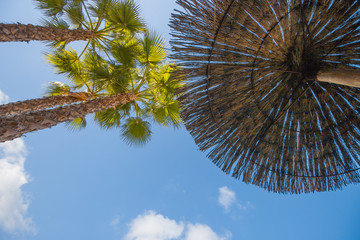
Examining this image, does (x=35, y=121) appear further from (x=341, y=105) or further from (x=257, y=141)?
(x=341, y=105)

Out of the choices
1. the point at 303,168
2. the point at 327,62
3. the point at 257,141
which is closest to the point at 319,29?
the point at 327,62

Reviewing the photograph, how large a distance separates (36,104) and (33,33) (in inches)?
52.8

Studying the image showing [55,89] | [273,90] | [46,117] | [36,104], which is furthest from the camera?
[55,89]

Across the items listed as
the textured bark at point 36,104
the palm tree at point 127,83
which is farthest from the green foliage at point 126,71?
the textured bark at point 36,104

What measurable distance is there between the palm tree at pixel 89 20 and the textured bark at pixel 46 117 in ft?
4.90

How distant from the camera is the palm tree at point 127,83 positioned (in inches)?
205

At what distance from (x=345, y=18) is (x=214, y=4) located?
4.75 feet

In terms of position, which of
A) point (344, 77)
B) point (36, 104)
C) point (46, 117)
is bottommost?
point (344, 77)

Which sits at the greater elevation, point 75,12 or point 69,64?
point 75,12

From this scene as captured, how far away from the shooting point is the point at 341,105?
9.27ft

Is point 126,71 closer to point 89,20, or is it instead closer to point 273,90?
point 89,20

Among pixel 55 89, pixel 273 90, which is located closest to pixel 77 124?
pixel 55 89

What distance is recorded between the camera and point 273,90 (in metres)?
2.95

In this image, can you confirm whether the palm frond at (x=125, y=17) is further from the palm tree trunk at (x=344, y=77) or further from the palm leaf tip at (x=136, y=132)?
the palm tree trunk at (x=344, y=77)
